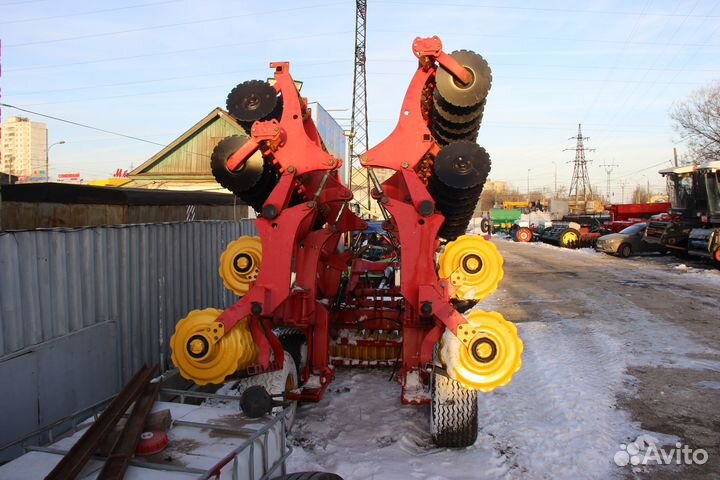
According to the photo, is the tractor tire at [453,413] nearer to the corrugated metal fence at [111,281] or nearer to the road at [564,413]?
the road at [564,413]

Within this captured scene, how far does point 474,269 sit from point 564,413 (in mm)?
2179

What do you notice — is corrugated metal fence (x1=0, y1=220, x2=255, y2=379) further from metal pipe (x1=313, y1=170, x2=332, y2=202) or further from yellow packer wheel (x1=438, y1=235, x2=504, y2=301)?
yellow packer wheel (x1=438, y1=235, x2=504, y2=301)

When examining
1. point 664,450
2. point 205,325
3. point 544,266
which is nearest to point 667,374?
point 664,450

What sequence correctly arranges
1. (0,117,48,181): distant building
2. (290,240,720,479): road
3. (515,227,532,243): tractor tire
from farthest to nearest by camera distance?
(0,117,48,181): distant building → (515,227,532,243): tractor tire → (290,240,720,479): road

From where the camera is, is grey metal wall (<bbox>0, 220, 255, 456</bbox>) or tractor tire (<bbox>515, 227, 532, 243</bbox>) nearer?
grey metal wall (<bbox>0, 220, 255, 456</bbox>)

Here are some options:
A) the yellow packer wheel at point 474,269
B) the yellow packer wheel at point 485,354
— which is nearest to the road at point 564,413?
the yellow packer wheel at point 485,354

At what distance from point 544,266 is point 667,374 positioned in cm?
1264

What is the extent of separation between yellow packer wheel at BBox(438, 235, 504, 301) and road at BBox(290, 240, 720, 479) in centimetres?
144

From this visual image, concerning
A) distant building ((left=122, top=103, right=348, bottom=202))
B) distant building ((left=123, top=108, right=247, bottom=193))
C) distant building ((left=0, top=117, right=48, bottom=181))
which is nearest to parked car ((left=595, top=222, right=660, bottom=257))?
distant building ((left=122, top=103, right=348, bottom=202))

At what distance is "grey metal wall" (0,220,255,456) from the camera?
418 cm

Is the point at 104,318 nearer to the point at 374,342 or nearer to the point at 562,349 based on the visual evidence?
the point at 374,342

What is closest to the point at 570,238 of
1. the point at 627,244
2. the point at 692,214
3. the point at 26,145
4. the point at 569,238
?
the point at 569,238

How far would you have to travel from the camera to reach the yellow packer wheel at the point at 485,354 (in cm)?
395

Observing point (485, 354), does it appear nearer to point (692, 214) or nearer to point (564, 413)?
point (564, 413)
